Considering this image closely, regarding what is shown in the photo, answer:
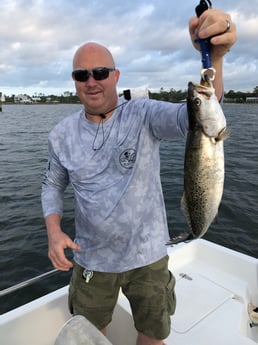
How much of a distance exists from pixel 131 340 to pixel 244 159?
14079 mm

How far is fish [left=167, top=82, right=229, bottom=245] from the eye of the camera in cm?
182

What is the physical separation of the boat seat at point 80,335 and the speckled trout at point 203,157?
34.2 inches

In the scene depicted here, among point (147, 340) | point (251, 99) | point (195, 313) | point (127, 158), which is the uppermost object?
point (127, 158)

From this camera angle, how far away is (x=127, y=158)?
2.47 metres

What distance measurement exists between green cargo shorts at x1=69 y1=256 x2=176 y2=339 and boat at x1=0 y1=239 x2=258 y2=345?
1.77 feet

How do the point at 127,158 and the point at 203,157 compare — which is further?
the point at 127,158

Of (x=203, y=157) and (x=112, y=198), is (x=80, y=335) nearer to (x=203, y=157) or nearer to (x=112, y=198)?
(x=112, y=198)

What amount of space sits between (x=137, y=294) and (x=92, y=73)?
5.81ft

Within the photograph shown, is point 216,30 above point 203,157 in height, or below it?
above

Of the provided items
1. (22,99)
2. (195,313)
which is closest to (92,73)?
(195,313)

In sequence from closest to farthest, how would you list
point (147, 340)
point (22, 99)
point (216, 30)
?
point (216, 30), point (147, 340), point (22, 99)

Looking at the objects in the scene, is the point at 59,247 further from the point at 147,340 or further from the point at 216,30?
the point at 216,30

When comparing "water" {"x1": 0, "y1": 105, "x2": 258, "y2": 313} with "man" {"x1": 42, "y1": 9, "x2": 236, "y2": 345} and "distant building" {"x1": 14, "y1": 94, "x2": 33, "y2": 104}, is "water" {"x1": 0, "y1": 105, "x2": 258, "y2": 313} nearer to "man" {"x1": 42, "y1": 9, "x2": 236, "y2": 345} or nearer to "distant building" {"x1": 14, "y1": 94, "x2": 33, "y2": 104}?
"man" {"x1": 42, "y1": 9, "x2": 236, "y2": 345}

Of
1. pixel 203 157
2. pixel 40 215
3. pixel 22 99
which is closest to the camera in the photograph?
pixel 203 157
